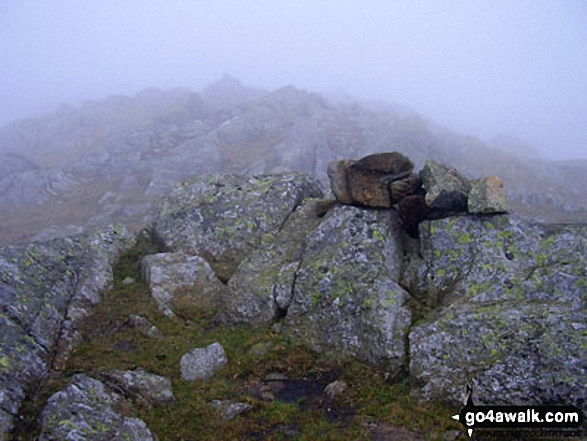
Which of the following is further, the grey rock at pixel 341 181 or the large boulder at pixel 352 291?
the grey rock at pixel 341 181

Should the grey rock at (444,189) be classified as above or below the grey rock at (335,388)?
above

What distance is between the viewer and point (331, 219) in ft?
54.9

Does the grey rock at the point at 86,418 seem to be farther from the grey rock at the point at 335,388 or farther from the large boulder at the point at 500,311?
the large boulder at the point at 500,311

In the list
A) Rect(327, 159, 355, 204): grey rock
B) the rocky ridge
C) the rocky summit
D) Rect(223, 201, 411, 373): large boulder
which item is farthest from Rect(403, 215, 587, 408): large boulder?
the rocky ridge

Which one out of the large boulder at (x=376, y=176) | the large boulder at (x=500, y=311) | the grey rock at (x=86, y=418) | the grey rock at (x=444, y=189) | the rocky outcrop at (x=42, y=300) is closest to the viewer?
the grey rock at (x=86, y=418)

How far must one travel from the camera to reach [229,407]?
11391mm

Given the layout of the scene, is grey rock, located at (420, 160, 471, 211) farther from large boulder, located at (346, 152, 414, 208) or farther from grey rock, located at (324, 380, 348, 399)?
grey rock, located at (324, 380, 348, 399)

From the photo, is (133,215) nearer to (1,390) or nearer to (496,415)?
(1,390)

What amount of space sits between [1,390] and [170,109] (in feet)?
281

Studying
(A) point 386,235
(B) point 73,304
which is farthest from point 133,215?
(A) point 386,235

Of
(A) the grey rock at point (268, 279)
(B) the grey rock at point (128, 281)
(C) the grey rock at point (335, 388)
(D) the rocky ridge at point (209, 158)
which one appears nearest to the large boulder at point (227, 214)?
(A) the grey rock at point (268, 279)

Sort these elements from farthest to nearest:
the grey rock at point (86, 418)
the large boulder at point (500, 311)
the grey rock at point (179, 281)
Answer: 1. the grey rock at point (179, 281)
2. the large boulder at point (500, 311)
3. the grey rock at point (86, 418)

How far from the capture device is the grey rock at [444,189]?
610 inches

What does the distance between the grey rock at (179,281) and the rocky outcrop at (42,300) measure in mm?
1990
